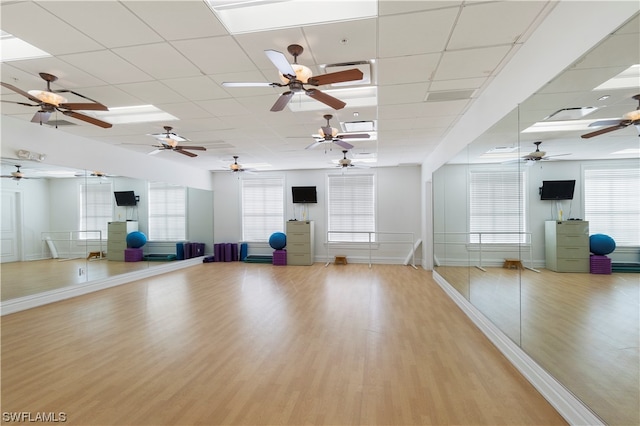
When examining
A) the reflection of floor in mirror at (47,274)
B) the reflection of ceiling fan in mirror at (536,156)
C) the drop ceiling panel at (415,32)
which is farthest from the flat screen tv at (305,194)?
the reflection of ceiling fan in mirror at (536,156)

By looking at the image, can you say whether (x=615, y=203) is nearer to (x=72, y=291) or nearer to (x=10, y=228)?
(x=10, y=228)

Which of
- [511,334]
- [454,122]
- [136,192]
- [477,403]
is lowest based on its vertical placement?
[477,403]

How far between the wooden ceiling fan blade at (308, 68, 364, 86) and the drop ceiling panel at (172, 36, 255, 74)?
32.7 inches

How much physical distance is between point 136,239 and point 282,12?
672 cm

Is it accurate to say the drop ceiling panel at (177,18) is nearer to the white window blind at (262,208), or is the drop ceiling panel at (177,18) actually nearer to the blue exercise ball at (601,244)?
the blue exercise ball at (601,244)

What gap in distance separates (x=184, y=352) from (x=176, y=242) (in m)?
6.06

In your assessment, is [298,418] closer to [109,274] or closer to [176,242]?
[109,274]

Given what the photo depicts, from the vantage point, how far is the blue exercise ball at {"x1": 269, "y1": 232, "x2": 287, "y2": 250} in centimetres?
920

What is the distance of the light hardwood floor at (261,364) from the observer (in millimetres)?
2166

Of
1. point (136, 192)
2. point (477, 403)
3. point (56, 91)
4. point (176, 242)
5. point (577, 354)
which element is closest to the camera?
point (577, 354)

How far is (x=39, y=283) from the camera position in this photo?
4.93 meters

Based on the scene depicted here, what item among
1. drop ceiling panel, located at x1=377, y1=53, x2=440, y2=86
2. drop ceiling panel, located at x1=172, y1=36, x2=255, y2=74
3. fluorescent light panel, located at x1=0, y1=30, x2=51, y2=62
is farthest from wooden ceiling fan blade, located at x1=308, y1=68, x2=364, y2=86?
fluorescent light panel, located at x1=0, y1=30, x2=51, y2=62

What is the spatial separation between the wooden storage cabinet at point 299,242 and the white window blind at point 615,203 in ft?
24.4

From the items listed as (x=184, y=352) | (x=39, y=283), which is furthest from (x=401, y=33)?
(x=39, y=283)
